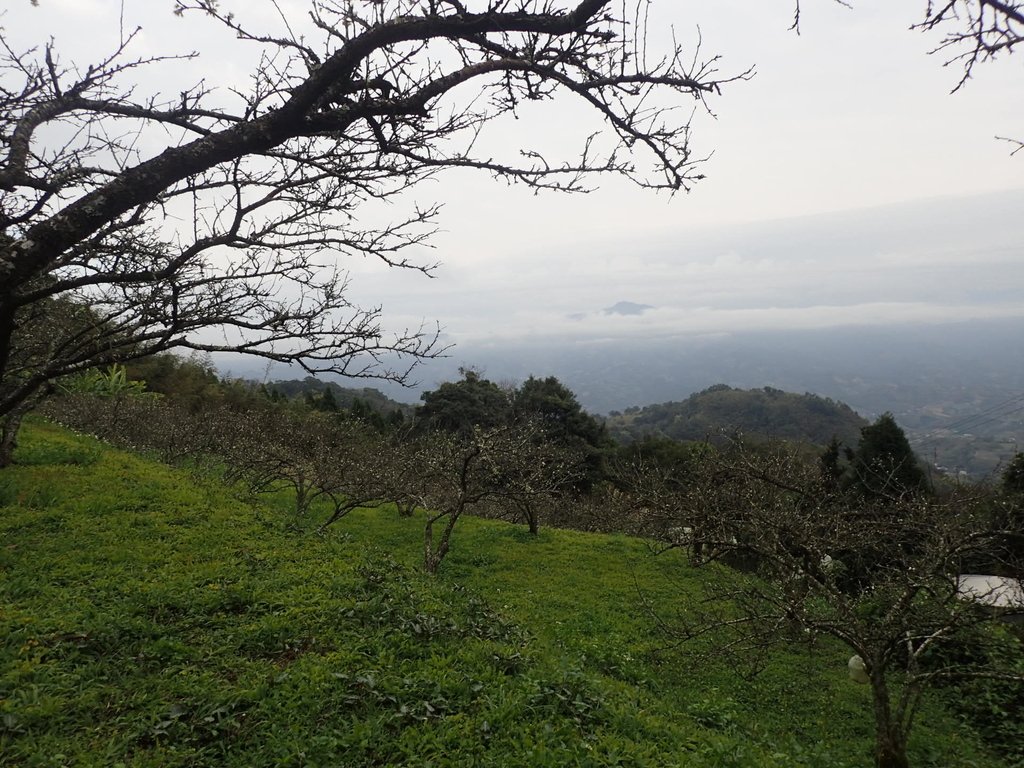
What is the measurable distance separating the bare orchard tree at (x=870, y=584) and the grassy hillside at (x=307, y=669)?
83 cm

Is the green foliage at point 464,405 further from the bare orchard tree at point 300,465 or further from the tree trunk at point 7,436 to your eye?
the tree trunk at point 7,436

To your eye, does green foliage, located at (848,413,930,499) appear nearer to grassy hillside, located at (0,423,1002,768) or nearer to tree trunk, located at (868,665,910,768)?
grassy hillside, located at (0,423,1002,768)

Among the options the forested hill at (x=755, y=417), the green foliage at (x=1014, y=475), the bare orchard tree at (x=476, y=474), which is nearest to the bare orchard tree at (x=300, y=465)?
the bare orchard tree at (x=476, y=474)

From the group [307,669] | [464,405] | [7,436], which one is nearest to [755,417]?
[464,405]

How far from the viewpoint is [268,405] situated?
3375 cm

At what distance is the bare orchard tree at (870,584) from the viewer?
5.64 meters

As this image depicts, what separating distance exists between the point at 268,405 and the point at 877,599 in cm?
3300

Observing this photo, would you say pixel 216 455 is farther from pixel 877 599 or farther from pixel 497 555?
pixel 877 599

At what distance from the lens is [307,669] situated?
435 centimetres

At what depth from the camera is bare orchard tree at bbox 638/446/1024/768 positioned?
5.64 meters

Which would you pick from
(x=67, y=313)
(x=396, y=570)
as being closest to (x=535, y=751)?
(x=396, y=570)

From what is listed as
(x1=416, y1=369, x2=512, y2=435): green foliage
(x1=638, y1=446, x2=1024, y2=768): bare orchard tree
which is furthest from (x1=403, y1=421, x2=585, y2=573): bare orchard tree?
(x1=416, y1=369, x2=512, y2=435): green foliage

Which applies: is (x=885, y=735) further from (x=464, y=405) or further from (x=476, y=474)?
(x=464, y=405)

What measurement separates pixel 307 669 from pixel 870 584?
8776 mm
